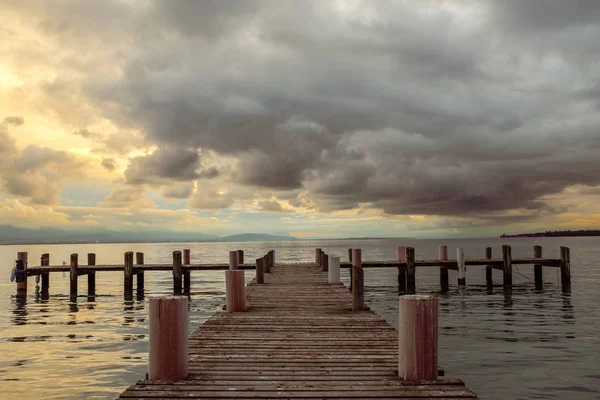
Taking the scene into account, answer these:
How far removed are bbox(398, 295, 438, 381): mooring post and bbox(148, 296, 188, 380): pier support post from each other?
9.68ft

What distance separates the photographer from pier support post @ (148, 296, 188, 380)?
7.26m

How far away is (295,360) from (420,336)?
2.26m

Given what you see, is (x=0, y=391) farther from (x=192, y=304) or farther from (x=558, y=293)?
(x=558, y=293)

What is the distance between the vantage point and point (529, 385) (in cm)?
1192

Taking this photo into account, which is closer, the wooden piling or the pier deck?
the pier deck

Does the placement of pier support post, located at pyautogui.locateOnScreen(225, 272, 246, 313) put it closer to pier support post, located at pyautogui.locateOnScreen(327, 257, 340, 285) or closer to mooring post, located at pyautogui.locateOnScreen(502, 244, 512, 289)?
pier support post, located at pyautogui.locateOnScreen(327, 257, 340, 285)

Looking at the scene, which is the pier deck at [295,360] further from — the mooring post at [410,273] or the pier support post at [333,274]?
the mooring post at [410,273]

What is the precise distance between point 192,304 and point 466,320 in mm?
14028

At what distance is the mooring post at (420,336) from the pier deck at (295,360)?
0.16m

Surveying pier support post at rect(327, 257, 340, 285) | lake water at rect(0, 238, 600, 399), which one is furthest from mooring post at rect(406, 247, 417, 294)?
pier support post at rect(327, 257, 340, 285)

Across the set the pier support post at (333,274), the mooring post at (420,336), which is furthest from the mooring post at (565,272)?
the mooring post at (420,336)

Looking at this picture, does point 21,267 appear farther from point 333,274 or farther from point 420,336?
point 420,336

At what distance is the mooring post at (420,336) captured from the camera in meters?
7.08

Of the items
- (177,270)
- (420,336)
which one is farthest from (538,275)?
(420,336)
